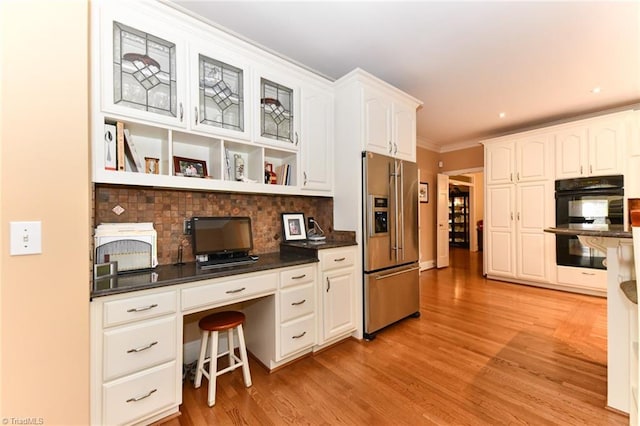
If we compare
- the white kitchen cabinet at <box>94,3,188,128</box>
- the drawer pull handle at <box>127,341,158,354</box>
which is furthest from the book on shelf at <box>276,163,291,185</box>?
the drawer pull handle at <box>127,341,158,354</box>

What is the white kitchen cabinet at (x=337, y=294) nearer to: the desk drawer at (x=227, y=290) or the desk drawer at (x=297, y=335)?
the desk drawer at (x=297, y=335)

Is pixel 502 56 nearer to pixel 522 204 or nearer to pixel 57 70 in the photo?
pixel 522 204

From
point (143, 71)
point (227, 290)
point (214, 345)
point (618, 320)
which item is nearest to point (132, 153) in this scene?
point (143, 71)

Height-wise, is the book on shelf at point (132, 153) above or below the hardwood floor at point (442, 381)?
above

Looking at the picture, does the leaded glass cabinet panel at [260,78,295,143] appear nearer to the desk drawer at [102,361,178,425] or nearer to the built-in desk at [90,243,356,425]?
the built-in desk at [90,243,356,425]

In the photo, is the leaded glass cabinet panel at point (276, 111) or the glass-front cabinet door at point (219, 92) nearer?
the glass-front cabinet door at point (219, 92)

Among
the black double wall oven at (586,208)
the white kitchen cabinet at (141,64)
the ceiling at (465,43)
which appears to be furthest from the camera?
the black double wall oven at (586,208)

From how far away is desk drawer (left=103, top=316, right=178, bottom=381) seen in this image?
4.51 ft

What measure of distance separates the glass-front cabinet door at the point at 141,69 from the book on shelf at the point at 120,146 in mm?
95

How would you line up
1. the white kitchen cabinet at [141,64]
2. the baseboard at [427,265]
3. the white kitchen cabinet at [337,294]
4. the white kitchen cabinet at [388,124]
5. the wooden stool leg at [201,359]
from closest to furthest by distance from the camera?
the white kitchen cabinet at [141,64] → the wooden stool leg at [201,359] → the white kitchen cabinet at [337,294] → the white kitchen cabinet at [388,124] → the baseboard at [427,265]

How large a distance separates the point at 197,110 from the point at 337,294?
188 centimetres

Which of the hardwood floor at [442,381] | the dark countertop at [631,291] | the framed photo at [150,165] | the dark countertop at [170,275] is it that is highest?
the framed photo at [150,165]

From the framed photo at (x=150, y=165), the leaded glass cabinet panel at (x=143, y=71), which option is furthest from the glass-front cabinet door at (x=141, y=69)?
the framed photo at (x=150, y=165)

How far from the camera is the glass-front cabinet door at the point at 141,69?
1.56 m
